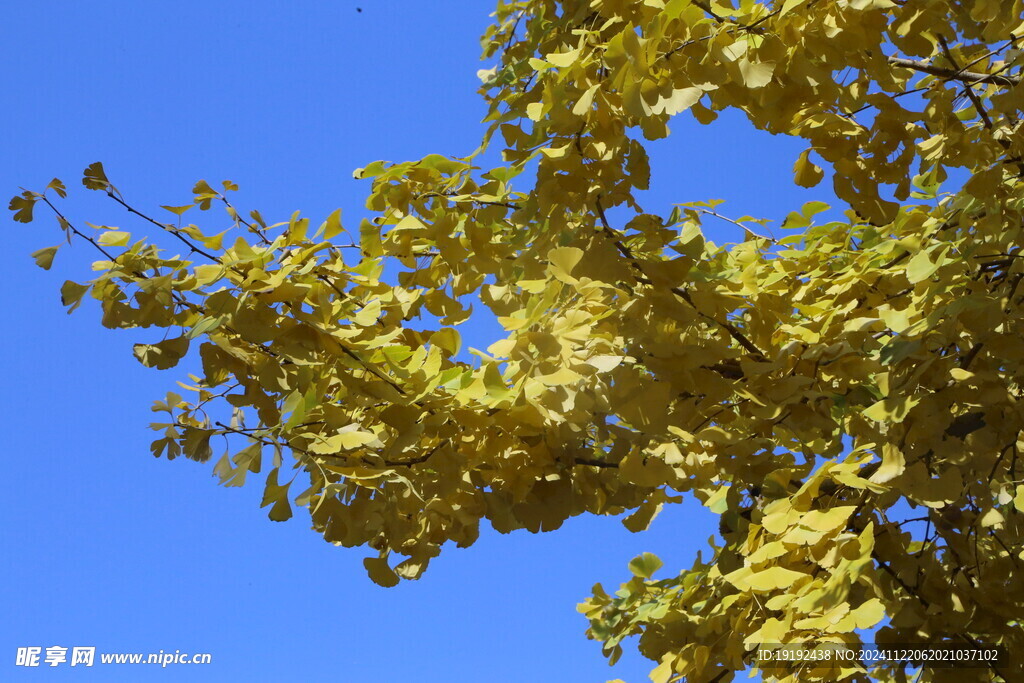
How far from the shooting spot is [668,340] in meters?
1.72

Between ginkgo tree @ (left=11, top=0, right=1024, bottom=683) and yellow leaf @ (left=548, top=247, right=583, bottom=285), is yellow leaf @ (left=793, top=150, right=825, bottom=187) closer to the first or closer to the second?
ginkgo tree @ (left=11, top=0, right=1024, bottom=683)

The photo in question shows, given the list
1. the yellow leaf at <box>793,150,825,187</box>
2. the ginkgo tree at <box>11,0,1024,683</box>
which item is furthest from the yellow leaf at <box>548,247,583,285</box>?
the yellow leaf at <box>793,150,825,187</box>

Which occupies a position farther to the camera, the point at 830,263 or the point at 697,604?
the point at 697,604

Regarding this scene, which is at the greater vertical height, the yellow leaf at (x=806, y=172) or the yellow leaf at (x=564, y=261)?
the yellow leaf at (x=806, y=172)

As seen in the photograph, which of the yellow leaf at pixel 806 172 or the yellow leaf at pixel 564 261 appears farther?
the yellow leaf at pixel 806 172

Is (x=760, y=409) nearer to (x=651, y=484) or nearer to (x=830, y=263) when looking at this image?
(x=651, y=484)

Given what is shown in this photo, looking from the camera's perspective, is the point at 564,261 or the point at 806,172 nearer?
the point at 564,261

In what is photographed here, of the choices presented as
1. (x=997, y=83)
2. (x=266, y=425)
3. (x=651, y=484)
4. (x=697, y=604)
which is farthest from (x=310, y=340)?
(x=997, y=83)

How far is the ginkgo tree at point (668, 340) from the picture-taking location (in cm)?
160

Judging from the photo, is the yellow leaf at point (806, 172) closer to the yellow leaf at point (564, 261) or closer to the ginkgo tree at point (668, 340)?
the ginkgo tree at point (668, 340)

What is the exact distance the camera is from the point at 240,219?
1952 millimetres

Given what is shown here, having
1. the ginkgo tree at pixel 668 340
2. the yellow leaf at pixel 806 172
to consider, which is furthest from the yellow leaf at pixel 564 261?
the yellow leaf at pixel 806 172

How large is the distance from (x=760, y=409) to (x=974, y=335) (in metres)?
0.56

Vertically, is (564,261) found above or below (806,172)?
below
